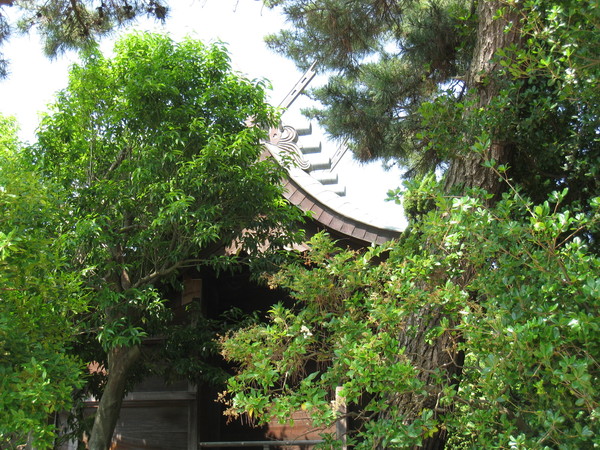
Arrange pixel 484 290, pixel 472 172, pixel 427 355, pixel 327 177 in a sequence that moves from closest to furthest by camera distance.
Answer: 1. pixel 484 290
2. pixel 427 355
3. pixel 472 172
4. pixel 327 177

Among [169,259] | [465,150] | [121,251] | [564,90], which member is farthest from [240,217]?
A: [564,90]

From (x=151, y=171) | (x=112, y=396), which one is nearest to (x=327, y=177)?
(x=151, y=171)

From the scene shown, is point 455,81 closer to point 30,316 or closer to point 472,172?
point 472,172

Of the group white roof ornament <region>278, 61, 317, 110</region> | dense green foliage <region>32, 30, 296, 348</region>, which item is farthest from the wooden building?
white roof ornament <region>278, 61, 317, 110</region>

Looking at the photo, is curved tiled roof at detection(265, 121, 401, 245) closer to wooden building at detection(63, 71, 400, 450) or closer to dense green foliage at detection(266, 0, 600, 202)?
wooden building at detection(63, 71, 400, 450)

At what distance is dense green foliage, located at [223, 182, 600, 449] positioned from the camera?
3240 millimetres

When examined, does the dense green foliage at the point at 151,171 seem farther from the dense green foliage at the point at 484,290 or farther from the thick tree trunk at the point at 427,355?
the thick tree trunk at the point at 427,355

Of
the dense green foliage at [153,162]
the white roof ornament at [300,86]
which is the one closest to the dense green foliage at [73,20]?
the dense green foliage at [153,162]

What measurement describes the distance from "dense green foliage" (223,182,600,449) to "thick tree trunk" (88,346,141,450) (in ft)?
6.55

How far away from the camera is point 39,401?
400 centimetres

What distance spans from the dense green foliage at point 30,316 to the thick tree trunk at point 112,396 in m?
1.46

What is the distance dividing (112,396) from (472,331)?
3.81 metres

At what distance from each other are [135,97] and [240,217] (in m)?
1.47

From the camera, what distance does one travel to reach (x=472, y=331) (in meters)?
3.54
